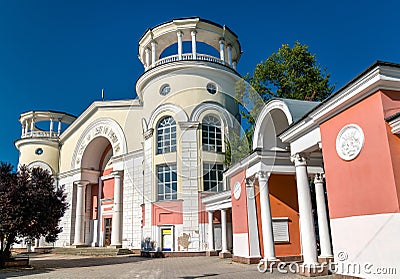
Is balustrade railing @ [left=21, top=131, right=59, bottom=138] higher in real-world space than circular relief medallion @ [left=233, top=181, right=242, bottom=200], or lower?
higher

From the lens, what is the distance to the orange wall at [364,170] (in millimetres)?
6203

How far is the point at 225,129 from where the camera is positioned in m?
22.0

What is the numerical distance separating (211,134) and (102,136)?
1079cm

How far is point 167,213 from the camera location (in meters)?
20.3

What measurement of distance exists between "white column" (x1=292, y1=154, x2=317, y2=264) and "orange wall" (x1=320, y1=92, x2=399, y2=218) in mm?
1515

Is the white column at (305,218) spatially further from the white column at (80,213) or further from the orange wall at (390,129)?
the white column at (80,213)

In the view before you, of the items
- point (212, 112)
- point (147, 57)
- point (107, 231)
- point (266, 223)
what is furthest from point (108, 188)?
point (266, 223)

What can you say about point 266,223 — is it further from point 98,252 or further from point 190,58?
point 98,252

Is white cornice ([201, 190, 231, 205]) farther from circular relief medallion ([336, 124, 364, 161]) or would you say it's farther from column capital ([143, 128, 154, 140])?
circular relief medallion ([336, 124, 364, 161])

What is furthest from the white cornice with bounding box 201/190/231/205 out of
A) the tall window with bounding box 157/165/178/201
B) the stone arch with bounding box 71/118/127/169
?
the stone arch with bounding box 71/118/127/169

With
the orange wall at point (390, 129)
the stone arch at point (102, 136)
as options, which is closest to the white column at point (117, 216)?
the stone arch at point (102, 136)

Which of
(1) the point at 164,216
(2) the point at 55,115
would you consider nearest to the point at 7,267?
(1) the point at 164,216
